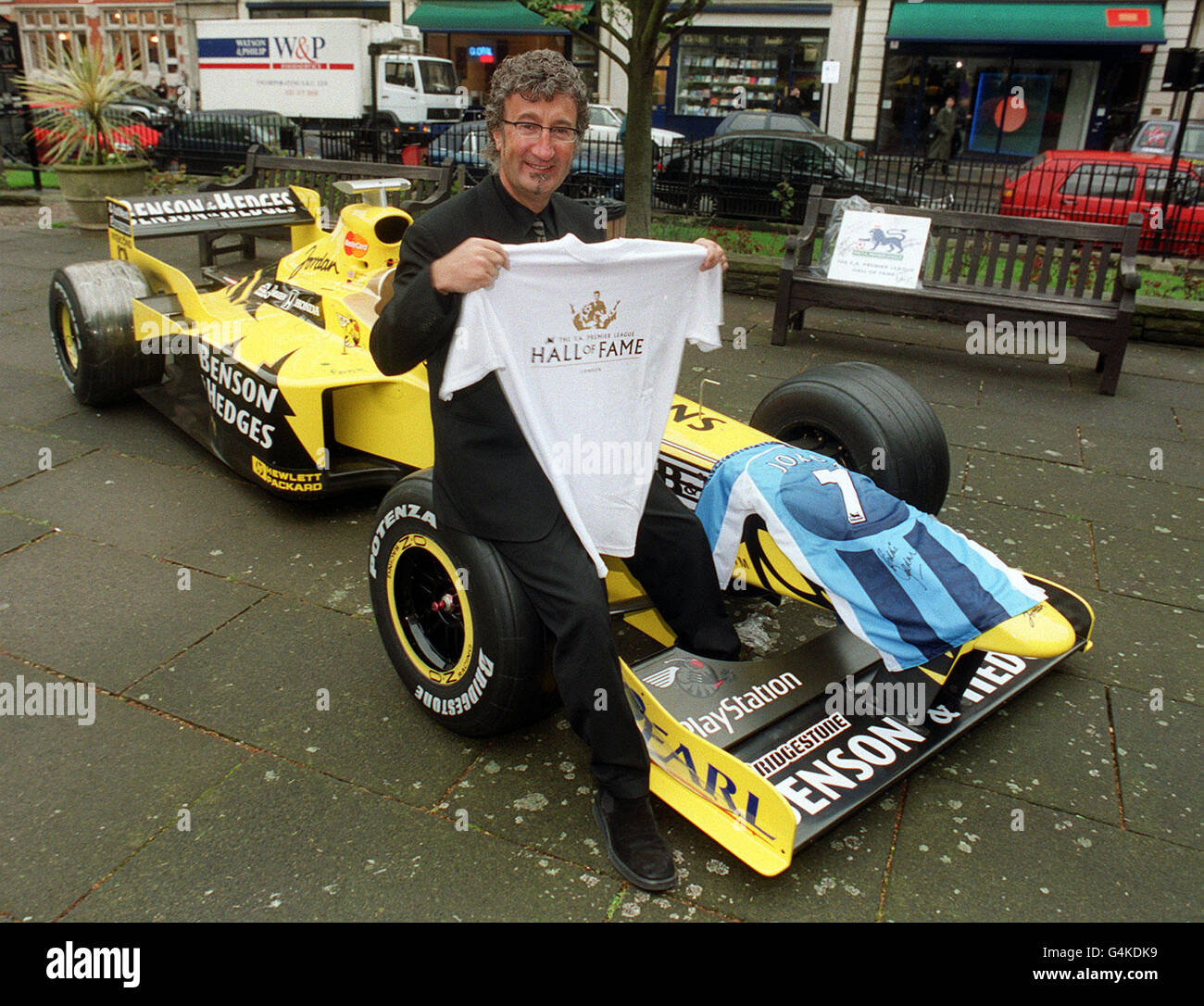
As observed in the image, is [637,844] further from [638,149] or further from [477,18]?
[477,18]

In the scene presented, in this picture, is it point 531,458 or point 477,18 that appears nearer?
point 531,458

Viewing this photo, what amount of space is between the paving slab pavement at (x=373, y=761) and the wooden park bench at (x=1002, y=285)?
7.37 feet

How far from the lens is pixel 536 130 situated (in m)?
2.49

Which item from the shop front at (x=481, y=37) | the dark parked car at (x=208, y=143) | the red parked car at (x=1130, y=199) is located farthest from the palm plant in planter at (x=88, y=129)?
the shop front at (x=481, y=37)

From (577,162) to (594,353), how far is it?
1043 centimetres

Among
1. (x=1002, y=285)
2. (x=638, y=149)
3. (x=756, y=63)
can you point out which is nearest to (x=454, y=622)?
(x=1002, y=285)

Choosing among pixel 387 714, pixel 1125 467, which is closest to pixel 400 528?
pixel 387 714

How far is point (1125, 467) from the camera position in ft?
18.1

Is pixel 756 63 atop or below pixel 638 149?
atop

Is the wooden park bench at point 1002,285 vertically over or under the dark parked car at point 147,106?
under

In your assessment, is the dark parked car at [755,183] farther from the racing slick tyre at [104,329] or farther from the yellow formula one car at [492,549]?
the racing slick tyre at [104,329]

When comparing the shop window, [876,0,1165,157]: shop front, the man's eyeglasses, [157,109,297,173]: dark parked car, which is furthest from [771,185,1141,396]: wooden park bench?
the shop window

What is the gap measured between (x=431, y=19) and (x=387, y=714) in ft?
94.7

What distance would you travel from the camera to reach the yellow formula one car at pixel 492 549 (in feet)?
8.93
